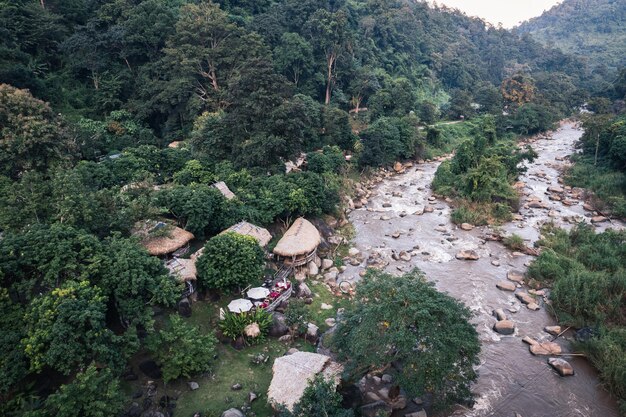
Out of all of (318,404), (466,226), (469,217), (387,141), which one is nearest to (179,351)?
(318,404)

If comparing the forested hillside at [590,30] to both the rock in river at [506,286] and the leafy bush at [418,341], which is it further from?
the leafy bush at [418,341]

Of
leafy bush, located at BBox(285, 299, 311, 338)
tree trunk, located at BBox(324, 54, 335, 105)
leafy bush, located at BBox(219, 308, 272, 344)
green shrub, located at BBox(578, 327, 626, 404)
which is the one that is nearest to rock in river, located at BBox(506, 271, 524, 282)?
green shrub, located at BBox(578, 327, 626, 404)

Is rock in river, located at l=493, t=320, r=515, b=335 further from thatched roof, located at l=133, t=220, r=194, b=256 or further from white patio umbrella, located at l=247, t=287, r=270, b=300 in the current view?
thatched roof, located at l=133, t=220, r=194, b=256

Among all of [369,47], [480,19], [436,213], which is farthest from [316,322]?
[480,19]

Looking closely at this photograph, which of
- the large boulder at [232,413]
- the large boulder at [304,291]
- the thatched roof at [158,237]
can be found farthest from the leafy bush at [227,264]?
the large boulder at [232,413]

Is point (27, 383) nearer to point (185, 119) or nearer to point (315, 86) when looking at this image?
point (185, 119)
